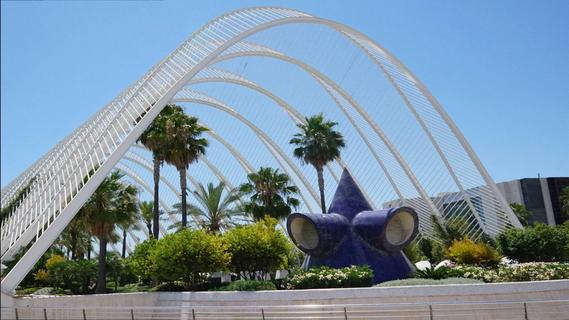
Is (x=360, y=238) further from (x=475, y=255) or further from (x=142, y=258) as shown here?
(x=142, y=258)

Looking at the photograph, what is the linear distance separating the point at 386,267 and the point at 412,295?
9621mm

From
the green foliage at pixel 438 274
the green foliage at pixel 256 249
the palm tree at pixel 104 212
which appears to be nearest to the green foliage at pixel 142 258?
the palm tree at pixel 104 212

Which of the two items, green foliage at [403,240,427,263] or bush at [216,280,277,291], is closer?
bush at [216,280,277,291]

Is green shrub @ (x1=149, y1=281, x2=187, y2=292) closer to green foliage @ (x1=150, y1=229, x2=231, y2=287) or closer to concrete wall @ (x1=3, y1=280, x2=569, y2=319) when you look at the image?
green foliage @ (x1=150, y1=229, x2=231, y2=287)

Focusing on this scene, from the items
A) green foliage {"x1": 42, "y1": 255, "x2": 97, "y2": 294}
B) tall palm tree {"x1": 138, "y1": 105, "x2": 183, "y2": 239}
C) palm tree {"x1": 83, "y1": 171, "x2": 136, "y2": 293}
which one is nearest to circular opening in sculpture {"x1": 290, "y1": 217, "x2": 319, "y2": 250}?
tall palm tree {"x1": 138, "y1": 105, "x2": 183, "y2": 239}

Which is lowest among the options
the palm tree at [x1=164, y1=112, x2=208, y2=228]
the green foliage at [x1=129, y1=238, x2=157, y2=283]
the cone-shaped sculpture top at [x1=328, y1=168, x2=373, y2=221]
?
the green foliage at [x1=129, y1=238, x2=157, y2=283]

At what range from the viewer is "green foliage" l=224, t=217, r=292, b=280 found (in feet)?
89.1

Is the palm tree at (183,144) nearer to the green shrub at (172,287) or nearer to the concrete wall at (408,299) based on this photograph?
the green shrub at (172,287)

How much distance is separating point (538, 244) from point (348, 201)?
41.1 ft

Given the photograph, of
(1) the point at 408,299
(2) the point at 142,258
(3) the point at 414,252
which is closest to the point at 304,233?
(2) the point at 142,258

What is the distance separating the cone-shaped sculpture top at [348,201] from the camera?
30422mm

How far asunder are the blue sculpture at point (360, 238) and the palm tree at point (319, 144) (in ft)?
43.0

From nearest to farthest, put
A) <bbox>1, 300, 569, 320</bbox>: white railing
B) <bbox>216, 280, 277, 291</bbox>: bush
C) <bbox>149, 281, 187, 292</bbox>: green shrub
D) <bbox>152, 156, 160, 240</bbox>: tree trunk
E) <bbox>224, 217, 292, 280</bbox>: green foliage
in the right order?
1. <bbox>1, 300, 569, 320</bbox>: white railing
2. <bbox>216, 280, 277, 291</bbox>: bush
3. <bbox>149, 281, 187, 292</bbox>: green shrub
4. <bbox>224, 217, 292, 280</bbox>: green foliage
5. <bbox>152, 156, 160, 240</bbox>: tree trunk

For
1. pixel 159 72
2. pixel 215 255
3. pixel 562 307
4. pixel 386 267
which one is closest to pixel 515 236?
pixel 386 267
